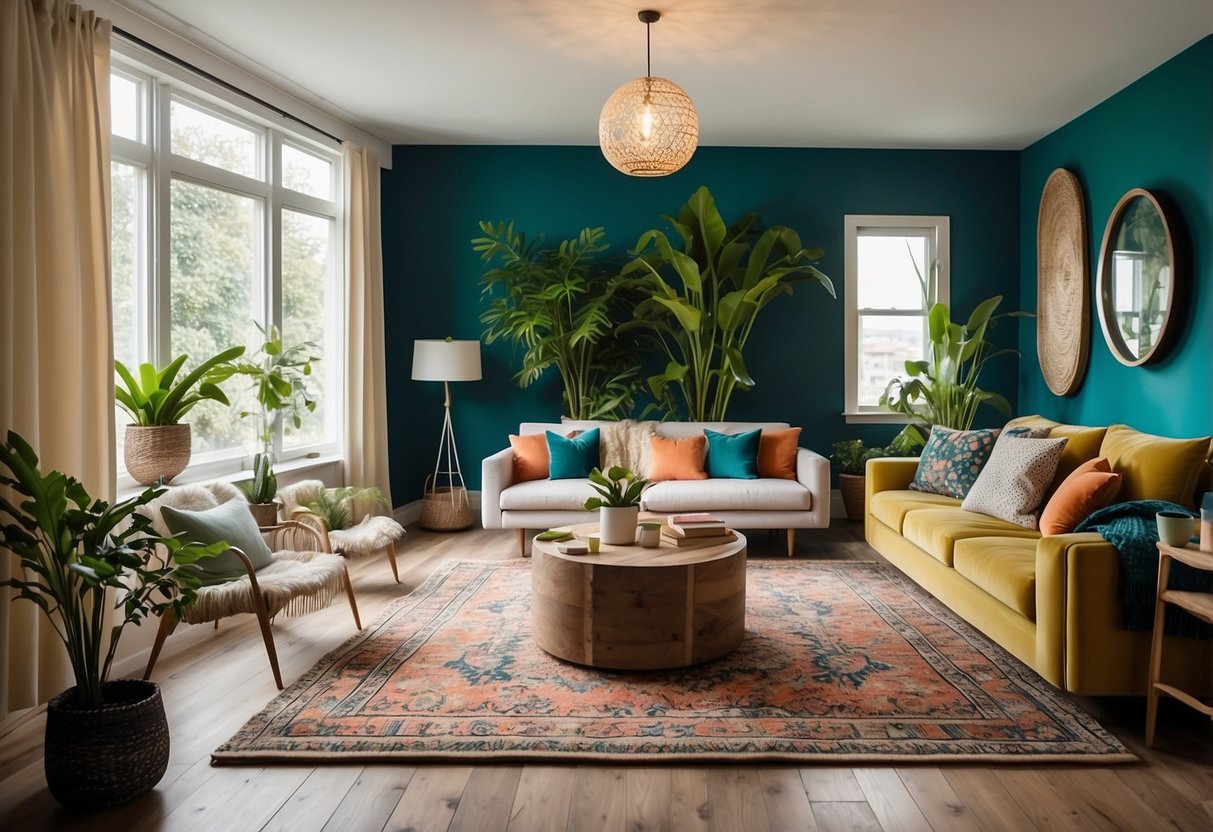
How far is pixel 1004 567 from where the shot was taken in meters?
3.00

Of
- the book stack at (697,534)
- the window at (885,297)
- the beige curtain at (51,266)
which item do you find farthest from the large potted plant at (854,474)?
the beige curtain at (51,266)

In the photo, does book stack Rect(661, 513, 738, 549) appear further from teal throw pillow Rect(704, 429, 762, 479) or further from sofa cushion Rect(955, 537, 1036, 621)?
teal throw pillow Rect(704, 429, 762, 479)

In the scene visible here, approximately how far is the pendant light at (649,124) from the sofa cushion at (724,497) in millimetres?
1869

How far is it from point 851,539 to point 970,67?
2.86m

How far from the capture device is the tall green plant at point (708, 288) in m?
5.52

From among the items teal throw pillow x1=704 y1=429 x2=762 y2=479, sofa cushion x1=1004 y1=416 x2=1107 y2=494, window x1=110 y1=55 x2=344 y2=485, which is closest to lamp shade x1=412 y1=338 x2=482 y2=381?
window x1=110 y1=55 x2=344 y2=485

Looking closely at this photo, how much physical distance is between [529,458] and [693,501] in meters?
1.07

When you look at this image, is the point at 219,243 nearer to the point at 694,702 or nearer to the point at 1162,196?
the point at 694,702

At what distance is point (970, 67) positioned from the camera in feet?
14.4

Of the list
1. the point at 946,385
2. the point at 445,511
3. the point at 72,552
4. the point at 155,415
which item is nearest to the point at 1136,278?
the point at 946,385

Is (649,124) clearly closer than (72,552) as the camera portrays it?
No

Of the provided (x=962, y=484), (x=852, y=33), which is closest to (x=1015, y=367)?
(x=962, y=484)

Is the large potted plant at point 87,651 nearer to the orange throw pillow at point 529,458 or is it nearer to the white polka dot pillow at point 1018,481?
the orange throw pillow at point 529,458

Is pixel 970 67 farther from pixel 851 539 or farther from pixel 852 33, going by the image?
pixel 851 539
